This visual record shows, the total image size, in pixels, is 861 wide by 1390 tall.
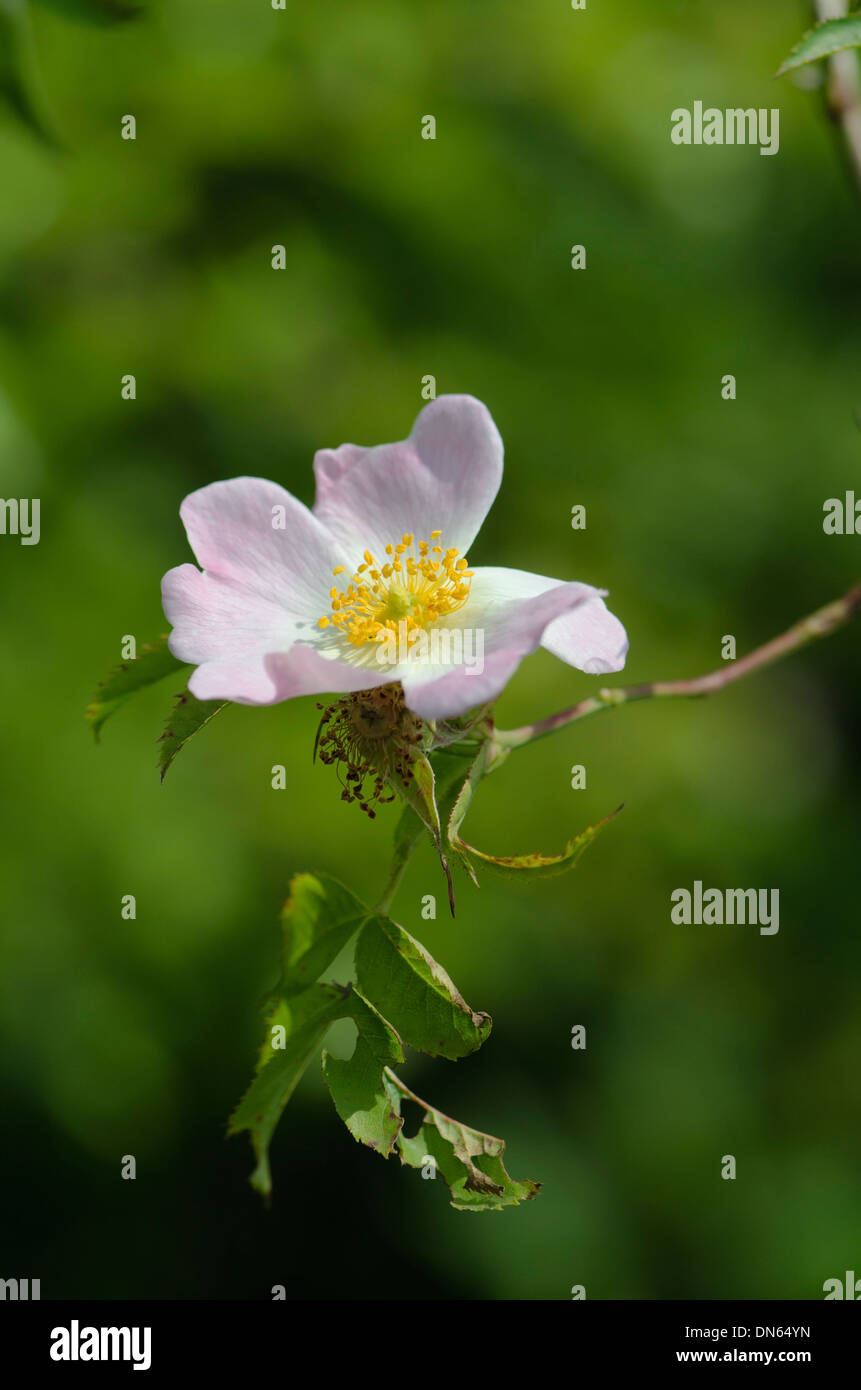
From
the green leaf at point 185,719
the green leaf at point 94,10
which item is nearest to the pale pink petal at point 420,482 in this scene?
the green leaf at point 185,719

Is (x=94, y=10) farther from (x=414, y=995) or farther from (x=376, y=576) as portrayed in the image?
(x=414, y=995)

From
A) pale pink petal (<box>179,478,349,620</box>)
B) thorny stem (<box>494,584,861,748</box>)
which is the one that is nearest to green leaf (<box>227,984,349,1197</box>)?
thorny stem (<box>494,584,861,748</box>)

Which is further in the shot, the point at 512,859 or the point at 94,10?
the point at 94,10

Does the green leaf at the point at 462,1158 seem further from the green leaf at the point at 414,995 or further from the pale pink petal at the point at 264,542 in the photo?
the pale pink petal at the point at 264,542

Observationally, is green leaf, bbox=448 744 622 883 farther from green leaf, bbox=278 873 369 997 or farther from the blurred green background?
the blurred green background

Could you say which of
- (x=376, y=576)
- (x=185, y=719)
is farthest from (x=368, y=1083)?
(x=376, y=576)

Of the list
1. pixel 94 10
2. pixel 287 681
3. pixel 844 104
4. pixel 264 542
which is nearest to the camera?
pixel 287 681
